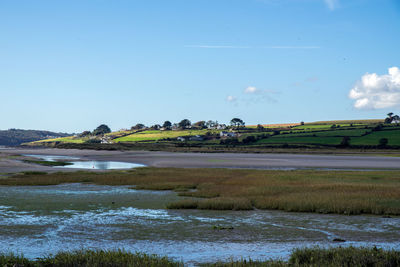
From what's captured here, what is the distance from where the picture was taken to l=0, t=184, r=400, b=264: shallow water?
15.2 meters

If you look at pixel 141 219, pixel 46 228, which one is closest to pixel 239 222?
pixel 141 219

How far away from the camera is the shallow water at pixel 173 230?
15.2m

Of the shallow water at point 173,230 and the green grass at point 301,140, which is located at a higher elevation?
the green grass at point 301,140

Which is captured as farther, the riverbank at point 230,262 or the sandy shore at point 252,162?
the sandy shore at point 252,162

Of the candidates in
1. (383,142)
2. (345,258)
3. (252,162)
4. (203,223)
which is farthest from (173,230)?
(383,142)

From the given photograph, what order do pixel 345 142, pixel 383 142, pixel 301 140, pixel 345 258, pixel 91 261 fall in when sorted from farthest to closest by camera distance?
pixel 301 140
pixel 345 142
pixel 383 142
pixel 345 258
pixel 91 261

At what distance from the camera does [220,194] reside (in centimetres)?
3017

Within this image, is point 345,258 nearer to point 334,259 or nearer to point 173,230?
point 334,259

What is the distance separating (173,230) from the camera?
18203mm

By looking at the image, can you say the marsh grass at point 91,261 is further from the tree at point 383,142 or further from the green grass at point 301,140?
the green grass at point 301,140

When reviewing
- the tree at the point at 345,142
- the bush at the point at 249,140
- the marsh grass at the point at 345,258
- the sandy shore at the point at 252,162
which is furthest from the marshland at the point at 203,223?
the bush at the point at 249,140

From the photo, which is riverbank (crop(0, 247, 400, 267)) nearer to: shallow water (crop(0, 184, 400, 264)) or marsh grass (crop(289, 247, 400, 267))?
marsh grass (crop(289, 247, 400, 267))

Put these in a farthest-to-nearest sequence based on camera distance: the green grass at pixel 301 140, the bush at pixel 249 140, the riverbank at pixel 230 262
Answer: the bush at pixel 249 140 < the green grass at pixel 301 140 < the riverbank at pixel 230 262

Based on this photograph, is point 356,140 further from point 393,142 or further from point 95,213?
point 95,213
